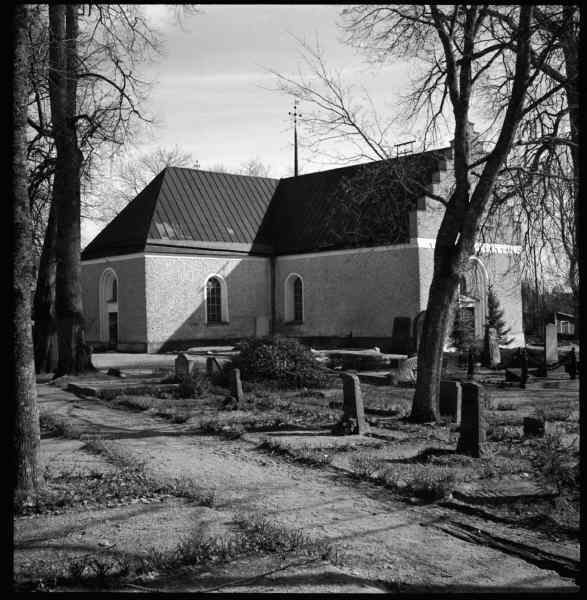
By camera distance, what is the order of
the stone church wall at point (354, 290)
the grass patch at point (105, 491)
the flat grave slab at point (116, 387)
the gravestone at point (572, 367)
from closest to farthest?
the grass patch at point (105, 491), the flat grave slab at point (116, 387), the gravestone at point (572, 367), the stone church wall at point (354, 290)

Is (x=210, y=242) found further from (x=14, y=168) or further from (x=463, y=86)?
(x=14, y=168)

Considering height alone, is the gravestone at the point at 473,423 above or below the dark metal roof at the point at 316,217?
below

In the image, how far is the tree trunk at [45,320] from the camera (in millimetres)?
20203

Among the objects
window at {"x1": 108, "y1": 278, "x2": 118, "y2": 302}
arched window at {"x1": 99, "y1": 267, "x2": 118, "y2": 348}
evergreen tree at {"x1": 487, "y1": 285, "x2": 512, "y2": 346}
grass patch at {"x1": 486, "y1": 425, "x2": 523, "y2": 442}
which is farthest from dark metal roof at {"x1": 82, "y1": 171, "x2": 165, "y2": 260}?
grass patch at {"x1": 486, "y1": 425, "x2": 523, "y2": 442}

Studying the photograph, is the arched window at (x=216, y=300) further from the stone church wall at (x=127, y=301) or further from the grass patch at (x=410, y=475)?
the grass patch at (x=410, y=475)

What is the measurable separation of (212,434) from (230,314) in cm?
2149

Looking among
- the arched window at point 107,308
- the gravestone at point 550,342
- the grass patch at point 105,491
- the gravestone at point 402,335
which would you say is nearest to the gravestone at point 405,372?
the gravestone at point 550,342

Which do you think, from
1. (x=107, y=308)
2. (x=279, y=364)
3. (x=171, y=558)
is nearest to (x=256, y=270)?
(x=107, y=308)

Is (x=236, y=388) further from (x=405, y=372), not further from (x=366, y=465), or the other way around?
(x=405, y=372)

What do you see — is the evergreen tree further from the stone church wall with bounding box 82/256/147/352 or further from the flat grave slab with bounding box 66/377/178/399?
the flat grave slab with bounding box 66/377/178/399

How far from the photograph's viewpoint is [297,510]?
615cm

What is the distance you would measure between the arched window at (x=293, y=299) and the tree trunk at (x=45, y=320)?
13.3 meters

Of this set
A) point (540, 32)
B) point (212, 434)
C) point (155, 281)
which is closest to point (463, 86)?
point (540, 32)

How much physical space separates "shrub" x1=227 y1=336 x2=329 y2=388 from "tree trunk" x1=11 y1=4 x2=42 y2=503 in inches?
384
